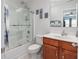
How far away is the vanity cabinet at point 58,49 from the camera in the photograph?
1.70 meters

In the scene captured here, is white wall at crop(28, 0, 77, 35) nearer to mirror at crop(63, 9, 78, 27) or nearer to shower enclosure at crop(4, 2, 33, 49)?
mirror at crop(63, 9, 78, 27)

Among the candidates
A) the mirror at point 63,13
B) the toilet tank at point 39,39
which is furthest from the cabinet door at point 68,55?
the toilet tank at point 39,39

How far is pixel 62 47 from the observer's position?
6.21ft

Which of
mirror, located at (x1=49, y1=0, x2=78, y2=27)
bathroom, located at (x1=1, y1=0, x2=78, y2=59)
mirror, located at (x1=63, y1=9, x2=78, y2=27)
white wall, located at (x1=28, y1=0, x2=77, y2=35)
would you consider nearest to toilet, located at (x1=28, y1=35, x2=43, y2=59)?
bathroom, located at (x1=1, y1=0, x2=78, y2=59)

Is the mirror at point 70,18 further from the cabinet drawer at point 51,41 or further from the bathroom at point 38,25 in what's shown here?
the cabinet drawer at point 51,41

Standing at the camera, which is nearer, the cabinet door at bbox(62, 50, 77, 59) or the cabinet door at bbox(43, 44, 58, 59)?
the cabinet door at bbox(62, 50, 77, 59)

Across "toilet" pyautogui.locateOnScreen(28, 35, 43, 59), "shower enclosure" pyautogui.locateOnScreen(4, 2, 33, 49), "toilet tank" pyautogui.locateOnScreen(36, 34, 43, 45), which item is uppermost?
"shower enclosure" pyautogui.locateOnScreen(4, 2, 33, 49)

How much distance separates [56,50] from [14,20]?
60.1 inches

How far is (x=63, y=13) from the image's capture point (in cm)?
257

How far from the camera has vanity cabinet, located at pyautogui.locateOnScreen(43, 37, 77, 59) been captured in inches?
66.8

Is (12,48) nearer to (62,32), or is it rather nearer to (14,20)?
(14,20)

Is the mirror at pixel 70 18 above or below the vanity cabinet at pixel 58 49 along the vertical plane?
above

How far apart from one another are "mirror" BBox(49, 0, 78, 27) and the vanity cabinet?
67 centimetres

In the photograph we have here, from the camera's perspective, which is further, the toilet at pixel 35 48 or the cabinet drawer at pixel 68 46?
the toilet at pixel 35 48
